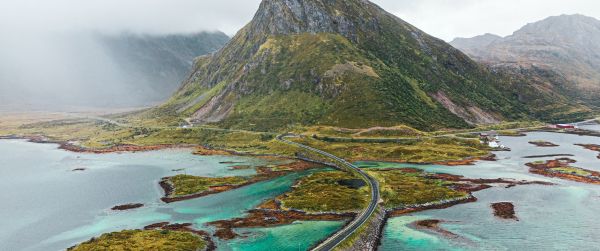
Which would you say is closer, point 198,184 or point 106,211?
point 106,211

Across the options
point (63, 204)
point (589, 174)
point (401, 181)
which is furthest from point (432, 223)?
point (63, 204)

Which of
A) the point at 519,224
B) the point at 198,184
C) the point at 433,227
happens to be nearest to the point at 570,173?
the point at 519,224

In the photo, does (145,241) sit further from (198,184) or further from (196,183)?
(196,183)

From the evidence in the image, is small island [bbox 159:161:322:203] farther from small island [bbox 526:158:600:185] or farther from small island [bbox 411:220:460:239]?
small island [bbox 526:158:600:185]

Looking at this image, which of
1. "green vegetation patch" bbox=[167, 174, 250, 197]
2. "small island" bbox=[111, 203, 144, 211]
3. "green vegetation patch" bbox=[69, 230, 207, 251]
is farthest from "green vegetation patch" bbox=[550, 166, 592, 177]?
"small island" bbox=[111, 203, 144, 211]

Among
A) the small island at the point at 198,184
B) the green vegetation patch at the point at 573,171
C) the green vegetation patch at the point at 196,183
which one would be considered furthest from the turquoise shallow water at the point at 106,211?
the green vegetation patch at the point at 573,171

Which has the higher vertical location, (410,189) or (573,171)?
(573,171)
